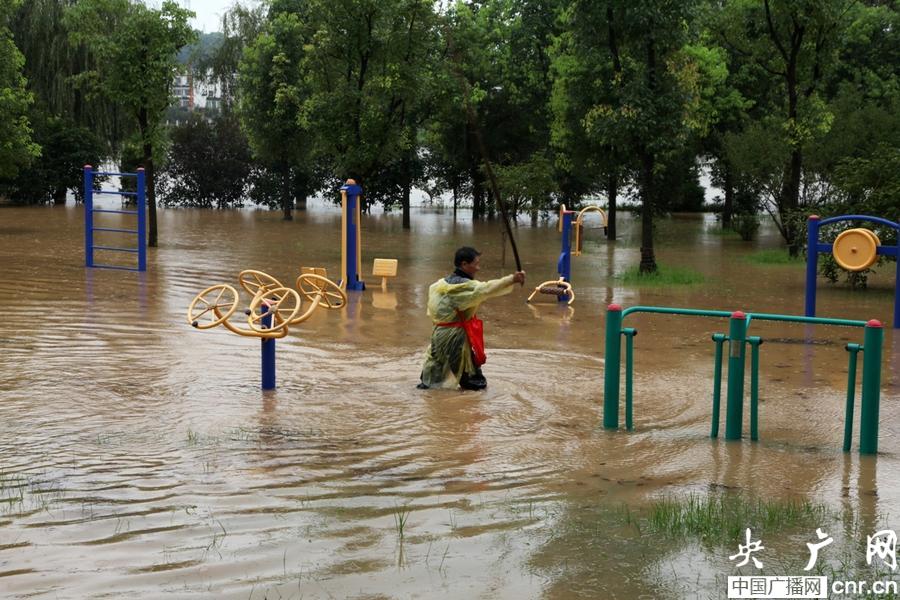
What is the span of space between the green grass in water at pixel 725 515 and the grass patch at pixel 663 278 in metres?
13.0

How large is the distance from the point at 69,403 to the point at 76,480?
2359 millimetres

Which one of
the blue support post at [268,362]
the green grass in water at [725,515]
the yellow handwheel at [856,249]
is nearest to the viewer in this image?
the green grass in water at [725,515]

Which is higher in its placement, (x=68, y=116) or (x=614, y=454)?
(x=68, y=116)

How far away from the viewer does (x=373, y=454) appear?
7.58 m

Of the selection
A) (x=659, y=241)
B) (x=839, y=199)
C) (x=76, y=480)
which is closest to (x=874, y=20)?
(x=659, y=241)

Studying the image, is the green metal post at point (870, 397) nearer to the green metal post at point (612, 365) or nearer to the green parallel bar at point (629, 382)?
the green parallel bar at point (629, 382)

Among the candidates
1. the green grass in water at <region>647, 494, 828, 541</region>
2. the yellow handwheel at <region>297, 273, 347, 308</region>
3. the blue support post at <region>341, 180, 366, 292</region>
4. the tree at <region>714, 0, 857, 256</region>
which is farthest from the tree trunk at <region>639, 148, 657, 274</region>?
the green grass in water at <region>647, 494, 828, 541</region>

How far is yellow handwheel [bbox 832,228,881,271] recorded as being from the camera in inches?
548

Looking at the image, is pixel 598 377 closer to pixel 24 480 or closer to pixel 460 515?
pixel 460 515

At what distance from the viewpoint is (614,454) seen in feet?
25.4

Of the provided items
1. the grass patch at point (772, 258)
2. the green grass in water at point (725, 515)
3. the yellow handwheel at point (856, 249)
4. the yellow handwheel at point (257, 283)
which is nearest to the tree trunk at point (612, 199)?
the grass patch at point (772, 258)

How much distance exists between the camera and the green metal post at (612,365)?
332 inches

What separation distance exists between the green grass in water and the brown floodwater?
0.60ft

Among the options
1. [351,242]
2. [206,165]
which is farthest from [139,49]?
[206,165]
